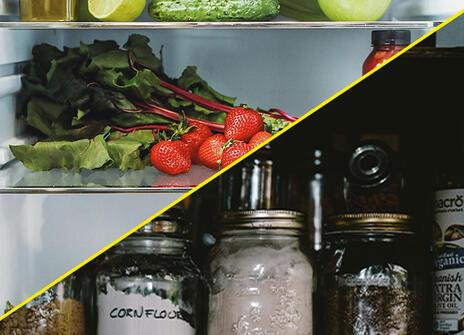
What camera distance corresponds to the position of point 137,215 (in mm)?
1479

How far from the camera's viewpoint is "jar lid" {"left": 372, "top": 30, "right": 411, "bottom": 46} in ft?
4.22

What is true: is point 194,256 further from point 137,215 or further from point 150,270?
point 137,215

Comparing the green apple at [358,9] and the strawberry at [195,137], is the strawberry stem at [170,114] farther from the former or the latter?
the green apple at [358,9]

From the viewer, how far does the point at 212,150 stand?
4.58 feet

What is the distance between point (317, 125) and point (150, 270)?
0.35 m

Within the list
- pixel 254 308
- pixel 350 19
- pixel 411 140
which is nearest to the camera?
pixel 254 308

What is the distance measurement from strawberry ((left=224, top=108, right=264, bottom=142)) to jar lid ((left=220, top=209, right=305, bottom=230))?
383 millimetres

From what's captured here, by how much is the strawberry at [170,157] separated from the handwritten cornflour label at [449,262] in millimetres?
483

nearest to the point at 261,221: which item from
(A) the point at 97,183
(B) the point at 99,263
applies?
(B) the point at 99,263

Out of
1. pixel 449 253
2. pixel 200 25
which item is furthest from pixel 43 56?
pixel 449 253

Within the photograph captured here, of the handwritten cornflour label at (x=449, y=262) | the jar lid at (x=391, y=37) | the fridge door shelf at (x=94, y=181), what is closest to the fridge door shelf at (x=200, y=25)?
the jar lid at (x=391, y=37)

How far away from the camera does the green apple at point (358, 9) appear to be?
4.39ft

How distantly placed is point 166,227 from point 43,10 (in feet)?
1.64

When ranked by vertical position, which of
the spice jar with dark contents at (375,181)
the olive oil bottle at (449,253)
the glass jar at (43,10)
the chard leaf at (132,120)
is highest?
the glass jar at (43,10)
